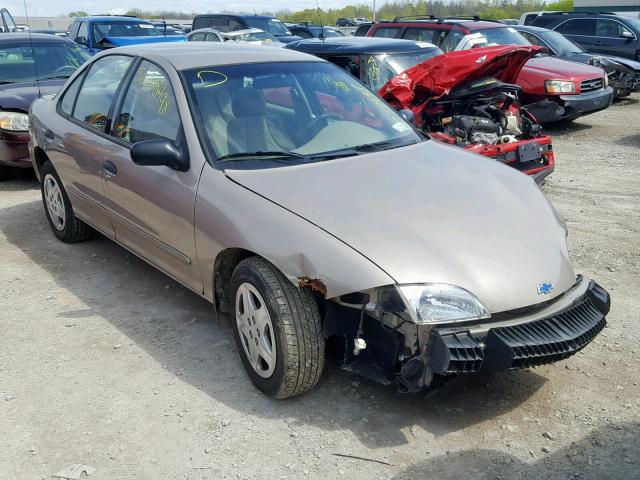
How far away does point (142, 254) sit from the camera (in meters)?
4.38

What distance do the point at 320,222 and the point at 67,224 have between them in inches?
125

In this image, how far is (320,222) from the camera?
10.3 ft

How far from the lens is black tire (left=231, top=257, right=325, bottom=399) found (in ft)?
10.2

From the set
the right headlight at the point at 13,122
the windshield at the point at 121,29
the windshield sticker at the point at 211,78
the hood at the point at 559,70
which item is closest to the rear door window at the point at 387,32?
the hood at the point at 559,70

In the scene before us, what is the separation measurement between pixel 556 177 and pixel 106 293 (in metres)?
5.30

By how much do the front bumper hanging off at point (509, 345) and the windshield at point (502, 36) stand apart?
26.5 ft

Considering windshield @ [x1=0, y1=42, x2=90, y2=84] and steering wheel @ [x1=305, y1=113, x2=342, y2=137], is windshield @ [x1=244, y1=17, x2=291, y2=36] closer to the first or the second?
windshield @ [x1=0, y1=42, x2=90, y2=84]

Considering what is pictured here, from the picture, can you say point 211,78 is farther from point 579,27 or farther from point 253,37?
point 579,27

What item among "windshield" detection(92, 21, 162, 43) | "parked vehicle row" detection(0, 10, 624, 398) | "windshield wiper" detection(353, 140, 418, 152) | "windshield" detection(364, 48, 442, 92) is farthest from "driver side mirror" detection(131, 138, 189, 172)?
"windshield" detection(92, 21, 162, 43)

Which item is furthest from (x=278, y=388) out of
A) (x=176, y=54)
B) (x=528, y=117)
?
(x=528, y=117)

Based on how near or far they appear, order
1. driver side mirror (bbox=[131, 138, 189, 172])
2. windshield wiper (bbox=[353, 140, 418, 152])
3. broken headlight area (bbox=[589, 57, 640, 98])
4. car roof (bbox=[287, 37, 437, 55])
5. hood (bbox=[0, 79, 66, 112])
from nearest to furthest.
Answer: driver side mirror (bbox=[131, 138, 189, 172]) → windshield wiper (bbox=[353, 140, 418, 152]) → hood (bbox=[0, 79, 66, 112]) → car roof (bbox=[287, 37, 437, 55]) → broken headlight area (bbox=[589, 57, 640, 98])

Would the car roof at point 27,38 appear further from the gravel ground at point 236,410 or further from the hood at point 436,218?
the hood at point 436,218

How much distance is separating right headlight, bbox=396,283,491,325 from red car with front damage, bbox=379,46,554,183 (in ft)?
12.1

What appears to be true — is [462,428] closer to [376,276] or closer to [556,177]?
[376,276]
